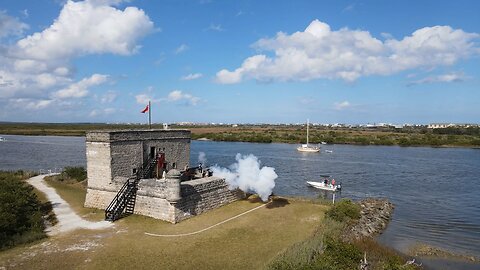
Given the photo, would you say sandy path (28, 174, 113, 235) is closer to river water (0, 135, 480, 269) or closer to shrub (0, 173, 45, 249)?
shrub (0, 173, 45, 249)

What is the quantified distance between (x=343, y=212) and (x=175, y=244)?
11997 mm

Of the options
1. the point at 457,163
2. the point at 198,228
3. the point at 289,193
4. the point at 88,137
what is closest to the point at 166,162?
the point at 88,137

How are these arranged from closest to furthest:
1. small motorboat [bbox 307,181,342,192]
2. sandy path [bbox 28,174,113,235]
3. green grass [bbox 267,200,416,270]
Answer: green grass [bbox 267,200,416,270] < sandy path [bbox 28,174,113,235] < small motorboat [bbox 307,181,342,192]

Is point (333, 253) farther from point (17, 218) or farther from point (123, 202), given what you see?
point (17, 218)

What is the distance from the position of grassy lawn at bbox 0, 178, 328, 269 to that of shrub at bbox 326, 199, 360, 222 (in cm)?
82

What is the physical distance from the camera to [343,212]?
26.2m

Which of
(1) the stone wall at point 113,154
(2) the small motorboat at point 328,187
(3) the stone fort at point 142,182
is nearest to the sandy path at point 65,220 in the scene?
(3) the stone fort at point 142,182

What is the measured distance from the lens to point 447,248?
23.2 meters

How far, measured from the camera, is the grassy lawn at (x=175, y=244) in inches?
683

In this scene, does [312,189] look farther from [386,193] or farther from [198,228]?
[198,228]

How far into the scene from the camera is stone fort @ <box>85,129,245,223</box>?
77.5 ft

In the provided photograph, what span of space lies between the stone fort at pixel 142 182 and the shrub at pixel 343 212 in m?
7.17

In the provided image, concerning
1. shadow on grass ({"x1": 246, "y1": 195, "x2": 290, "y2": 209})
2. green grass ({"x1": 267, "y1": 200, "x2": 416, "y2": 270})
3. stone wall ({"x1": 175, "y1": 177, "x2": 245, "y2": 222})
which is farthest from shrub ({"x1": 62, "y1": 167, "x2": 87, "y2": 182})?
green grass ({"x1": 267, "y1": 200, "x2": 416, "y2": 270})

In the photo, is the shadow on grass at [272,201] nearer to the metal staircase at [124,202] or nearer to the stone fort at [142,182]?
the stone fort at [142,182]
